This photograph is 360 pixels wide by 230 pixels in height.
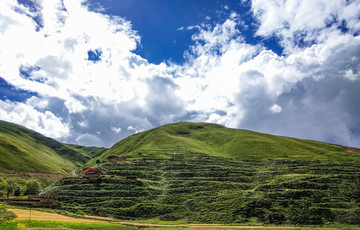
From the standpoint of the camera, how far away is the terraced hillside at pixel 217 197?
241 feet

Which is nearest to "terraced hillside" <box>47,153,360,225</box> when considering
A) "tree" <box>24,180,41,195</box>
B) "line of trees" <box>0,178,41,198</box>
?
"tree" <box>24,180,41,195</box>

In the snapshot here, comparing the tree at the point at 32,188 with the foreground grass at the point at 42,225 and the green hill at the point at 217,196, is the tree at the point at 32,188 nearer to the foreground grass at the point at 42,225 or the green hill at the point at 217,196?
the green hill at the point at 217,196

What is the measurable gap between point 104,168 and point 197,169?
4852cm

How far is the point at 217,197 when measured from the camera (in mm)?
87188

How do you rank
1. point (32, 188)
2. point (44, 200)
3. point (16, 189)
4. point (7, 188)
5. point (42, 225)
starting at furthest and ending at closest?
1. point (32, 188)
2. point (16, 189)
3. point (7, 188)
4. point (44, 200)
5. point (42, 225)

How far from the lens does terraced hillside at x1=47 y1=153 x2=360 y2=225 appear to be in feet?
241

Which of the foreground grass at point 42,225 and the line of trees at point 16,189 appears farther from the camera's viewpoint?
the line of trees at point 16,189

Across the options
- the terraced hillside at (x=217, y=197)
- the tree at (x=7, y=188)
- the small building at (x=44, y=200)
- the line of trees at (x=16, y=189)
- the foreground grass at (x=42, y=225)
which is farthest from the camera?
the line of trees at (x=16, y=189)

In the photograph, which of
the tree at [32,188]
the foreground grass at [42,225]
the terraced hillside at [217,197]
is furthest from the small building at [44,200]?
the tree at [32,188]

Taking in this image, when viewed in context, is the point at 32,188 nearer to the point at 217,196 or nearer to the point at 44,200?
the point at 44,200

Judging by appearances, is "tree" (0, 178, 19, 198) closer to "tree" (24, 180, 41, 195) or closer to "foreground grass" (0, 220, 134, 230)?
"tree" (24, 180, 41, 195)

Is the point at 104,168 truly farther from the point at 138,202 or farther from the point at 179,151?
the point at 179,151

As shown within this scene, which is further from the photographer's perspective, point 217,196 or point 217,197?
point 217,196

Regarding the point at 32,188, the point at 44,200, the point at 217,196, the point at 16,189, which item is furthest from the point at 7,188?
the point at 217,196
